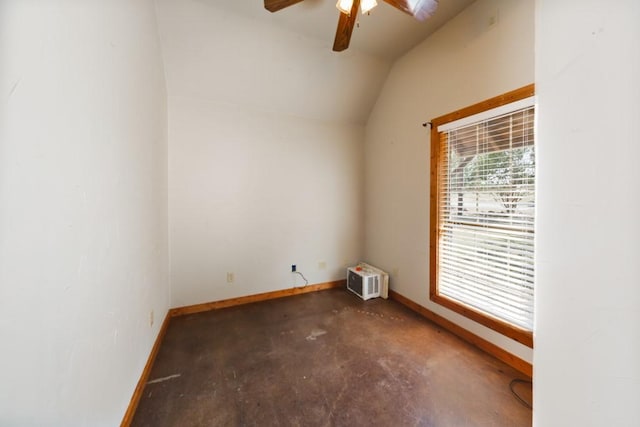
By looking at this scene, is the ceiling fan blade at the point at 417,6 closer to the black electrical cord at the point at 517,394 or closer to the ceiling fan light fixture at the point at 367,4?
the ceiling fan light fixture at the point at 367,4

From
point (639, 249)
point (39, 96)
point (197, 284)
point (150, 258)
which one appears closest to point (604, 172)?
point (639, 249)

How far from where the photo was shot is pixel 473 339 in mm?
1918

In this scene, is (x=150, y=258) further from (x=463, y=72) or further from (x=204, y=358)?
(x=463, y=72)

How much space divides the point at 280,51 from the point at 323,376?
3043 millimetres

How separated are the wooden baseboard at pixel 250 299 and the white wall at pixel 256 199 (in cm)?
7

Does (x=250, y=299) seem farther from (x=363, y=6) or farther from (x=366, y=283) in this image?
(x=363, y=6)

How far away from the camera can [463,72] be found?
1978 millimetres

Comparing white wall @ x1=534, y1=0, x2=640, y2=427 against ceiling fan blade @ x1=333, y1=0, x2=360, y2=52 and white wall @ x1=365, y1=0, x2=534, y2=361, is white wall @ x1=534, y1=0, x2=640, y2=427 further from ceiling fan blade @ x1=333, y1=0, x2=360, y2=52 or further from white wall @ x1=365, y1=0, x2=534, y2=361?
white wall @ x1=365, y1=0, x2=534, y2=361

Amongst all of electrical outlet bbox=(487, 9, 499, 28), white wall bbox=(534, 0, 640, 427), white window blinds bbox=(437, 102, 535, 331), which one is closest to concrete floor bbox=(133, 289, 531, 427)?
white window blinds bbox=(437, 102, 535, 331)

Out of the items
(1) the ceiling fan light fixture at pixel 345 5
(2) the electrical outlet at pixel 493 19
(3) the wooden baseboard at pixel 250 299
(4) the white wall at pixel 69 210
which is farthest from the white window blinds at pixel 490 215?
(4) the white wall at pixel 69 210

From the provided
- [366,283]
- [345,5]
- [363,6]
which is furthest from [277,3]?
[366,283]

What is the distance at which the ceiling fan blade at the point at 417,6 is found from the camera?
1.45 meters

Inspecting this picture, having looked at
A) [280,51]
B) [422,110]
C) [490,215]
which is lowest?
[490,215]

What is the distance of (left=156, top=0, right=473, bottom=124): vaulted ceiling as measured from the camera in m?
1.97
